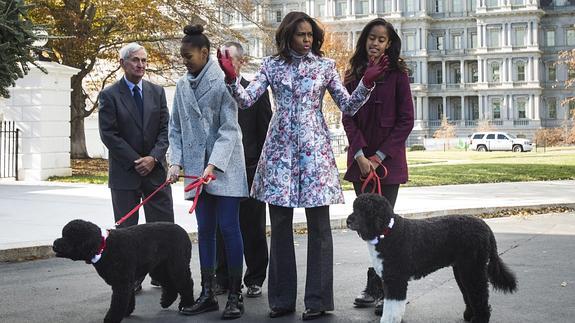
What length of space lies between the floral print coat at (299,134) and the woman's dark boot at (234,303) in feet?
2.41

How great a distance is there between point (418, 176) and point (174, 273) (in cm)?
1872

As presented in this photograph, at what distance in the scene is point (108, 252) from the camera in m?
5.38

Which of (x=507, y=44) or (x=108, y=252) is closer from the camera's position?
(x=108, y=252)

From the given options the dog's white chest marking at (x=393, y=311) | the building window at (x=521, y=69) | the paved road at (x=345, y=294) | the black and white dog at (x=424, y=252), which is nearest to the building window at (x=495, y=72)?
the building window at (x=521, y=69)

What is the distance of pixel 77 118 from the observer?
91.5 feet

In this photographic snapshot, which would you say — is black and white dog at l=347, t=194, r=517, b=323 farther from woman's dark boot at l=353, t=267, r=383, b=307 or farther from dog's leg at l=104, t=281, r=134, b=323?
dog's leg at l=104, t=281, r=134, b=323

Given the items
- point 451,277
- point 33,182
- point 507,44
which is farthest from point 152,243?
point 507,44

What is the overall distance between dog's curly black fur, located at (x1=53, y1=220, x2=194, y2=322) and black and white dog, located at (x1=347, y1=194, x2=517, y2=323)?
5.08ft

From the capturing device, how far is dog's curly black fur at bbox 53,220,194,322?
17.1 feet

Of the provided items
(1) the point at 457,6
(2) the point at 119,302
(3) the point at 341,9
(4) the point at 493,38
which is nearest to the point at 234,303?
(2) the point at 119,302

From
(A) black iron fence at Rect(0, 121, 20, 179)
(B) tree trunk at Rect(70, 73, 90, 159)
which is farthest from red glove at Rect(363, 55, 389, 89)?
(B) tree trunk at Rect(70, 73, 90, 159)

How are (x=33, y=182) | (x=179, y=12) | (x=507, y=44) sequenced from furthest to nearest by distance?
(x=507, y=44) < (x=179, y=12) < (x=33, y=182)

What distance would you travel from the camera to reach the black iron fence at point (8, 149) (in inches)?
831

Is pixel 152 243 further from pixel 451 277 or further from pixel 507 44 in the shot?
pixel 507 44
